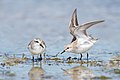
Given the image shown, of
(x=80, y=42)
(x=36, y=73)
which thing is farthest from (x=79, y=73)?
(x=80, y=42)

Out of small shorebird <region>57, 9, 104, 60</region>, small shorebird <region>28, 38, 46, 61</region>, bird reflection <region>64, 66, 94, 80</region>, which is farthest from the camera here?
small shorebird <region>28, 38, 46, 61</region>

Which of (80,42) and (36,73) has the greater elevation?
(80,42)

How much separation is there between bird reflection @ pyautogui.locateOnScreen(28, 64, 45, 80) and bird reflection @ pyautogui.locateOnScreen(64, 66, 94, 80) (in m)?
0.74

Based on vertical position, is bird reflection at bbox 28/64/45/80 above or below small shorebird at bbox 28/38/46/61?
below

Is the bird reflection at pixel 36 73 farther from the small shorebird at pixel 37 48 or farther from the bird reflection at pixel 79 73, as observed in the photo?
the small shorebird at pixel 37 48

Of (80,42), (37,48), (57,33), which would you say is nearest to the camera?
(37,48)

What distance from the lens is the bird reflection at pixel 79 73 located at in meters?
15.6

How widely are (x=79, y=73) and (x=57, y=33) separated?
886cm

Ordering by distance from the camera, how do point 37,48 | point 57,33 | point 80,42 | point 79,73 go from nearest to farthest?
point 79,73 < point 37,48 < point 80,42 < point 57,33

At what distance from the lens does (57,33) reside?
25172 millimetres

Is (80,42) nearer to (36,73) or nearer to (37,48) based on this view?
(37,48)

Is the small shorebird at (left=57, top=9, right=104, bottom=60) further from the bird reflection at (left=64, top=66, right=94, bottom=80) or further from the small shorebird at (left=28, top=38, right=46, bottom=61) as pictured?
the bird reflection at (left=64, top=66, right=94, bottom=80)

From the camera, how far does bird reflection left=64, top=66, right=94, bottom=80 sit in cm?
1565

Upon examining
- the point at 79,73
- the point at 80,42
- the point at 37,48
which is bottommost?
the point at 79,73
